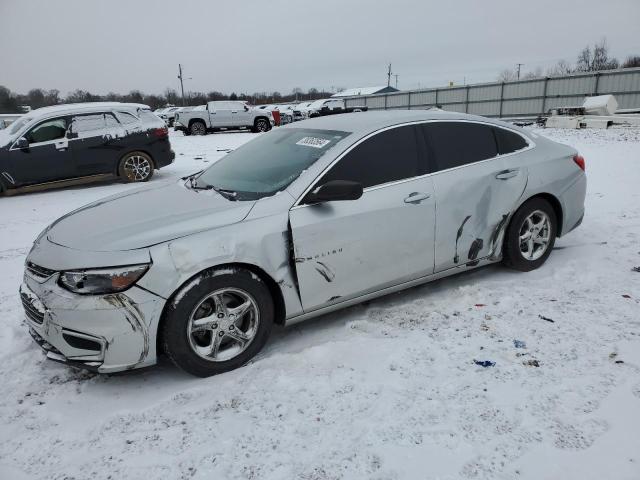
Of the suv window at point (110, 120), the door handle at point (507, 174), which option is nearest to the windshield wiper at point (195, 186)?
the door handle at point (507, 174)

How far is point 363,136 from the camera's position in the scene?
3.61 metres

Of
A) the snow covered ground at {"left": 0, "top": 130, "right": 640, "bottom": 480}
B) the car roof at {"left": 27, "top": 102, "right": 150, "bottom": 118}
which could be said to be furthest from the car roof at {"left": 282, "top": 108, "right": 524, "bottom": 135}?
the car roof at {"left": 27, "top": 102, "right": 150, "bottom": 118}

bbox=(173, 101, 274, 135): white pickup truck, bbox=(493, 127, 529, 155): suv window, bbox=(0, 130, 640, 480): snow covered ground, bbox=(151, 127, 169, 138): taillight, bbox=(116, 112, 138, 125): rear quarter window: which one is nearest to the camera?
bbox=(0, 130, 640, 480): snow covered ground

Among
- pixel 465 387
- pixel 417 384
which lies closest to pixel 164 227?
pixel 417 384

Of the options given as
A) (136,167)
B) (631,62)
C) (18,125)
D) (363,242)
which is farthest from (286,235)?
(631,62)

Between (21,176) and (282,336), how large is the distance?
25.9 feet

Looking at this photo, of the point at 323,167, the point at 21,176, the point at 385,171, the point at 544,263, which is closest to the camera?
the point at 323,167

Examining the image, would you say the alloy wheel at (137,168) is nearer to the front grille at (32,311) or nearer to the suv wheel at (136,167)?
the suv wheel at (136,167)

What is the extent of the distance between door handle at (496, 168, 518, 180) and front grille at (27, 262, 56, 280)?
3497mm

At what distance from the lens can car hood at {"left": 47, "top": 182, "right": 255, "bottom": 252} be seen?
287 centimetres

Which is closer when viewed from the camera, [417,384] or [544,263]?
[417,384]

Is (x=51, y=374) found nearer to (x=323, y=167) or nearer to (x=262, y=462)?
(x=262, y=462)

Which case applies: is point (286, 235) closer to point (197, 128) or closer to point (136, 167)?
point (136, 167)

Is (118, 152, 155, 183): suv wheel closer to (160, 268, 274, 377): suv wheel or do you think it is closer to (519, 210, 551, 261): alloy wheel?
(160, 268, 274, 377): suv wheel
